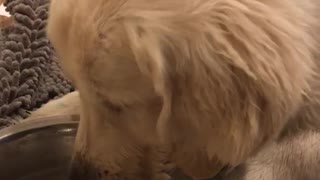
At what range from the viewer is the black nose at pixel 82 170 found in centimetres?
164

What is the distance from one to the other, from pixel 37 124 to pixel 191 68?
22.2 inches

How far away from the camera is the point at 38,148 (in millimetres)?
1873

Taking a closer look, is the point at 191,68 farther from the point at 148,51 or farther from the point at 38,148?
the point at 38,148

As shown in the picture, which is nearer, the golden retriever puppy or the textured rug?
the golden retriever puppy

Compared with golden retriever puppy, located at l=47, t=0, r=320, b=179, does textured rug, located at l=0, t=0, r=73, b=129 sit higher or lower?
lower

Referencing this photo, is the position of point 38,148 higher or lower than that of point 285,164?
higher

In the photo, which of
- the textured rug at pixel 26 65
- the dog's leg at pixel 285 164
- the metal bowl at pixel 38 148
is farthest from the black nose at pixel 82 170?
the textured rug at pixel 26 65

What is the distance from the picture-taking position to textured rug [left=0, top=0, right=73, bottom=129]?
7.07ft

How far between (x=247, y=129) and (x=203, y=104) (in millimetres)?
101

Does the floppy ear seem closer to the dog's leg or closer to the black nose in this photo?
the black nose

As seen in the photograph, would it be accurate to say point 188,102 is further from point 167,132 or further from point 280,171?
point 280,171

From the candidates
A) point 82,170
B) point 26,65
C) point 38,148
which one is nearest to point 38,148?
point 38,148

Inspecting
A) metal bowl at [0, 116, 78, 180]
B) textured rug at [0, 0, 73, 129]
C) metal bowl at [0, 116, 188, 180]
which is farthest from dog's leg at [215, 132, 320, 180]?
textured rug at [0, 0, 73, 129]

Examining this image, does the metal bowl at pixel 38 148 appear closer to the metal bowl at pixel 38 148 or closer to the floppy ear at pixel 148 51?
the metal bowl at pixel 38 148
